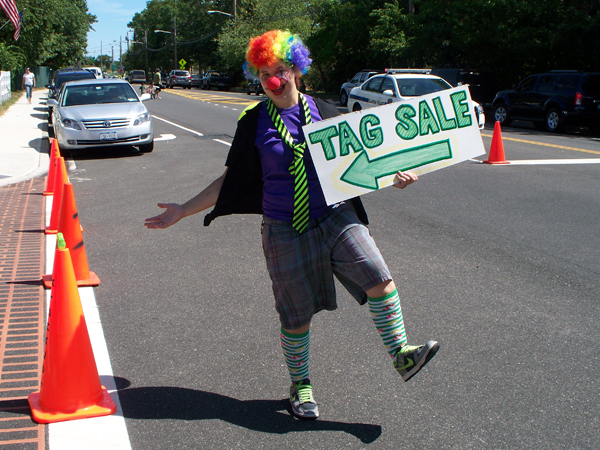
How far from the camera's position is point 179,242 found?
6.58 metres

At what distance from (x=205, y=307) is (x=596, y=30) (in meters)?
21.5

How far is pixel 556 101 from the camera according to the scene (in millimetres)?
18562

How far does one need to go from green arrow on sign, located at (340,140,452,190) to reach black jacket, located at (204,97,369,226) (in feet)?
0.60

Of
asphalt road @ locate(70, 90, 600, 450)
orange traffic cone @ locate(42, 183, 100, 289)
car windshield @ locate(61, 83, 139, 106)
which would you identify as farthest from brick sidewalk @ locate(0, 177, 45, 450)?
car windshield @ locate(61, 83, 139, 106)

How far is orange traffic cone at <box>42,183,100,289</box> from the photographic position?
5.15 meters

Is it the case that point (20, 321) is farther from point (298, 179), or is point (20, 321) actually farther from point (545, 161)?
point (545, 161)

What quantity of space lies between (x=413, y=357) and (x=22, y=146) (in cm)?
1380

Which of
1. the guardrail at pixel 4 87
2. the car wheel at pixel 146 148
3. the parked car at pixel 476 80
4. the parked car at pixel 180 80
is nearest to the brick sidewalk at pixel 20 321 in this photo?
the car wheel at pixel 146 148

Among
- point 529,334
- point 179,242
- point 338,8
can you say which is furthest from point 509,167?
point 338,8

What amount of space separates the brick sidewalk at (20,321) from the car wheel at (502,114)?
16.3 m

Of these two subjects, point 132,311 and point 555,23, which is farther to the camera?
point 555,23

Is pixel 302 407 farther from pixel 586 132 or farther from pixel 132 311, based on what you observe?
pixel 586 132

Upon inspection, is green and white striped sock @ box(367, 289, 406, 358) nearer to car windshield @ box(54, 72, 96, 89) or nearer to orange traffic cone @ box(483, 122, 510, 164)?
orange traffic cone @ box(483, 122, 510, 164)

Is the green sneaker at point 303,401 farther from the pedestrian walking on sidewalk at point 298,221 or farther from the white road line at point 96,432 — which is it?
the white road line at point 96,432
